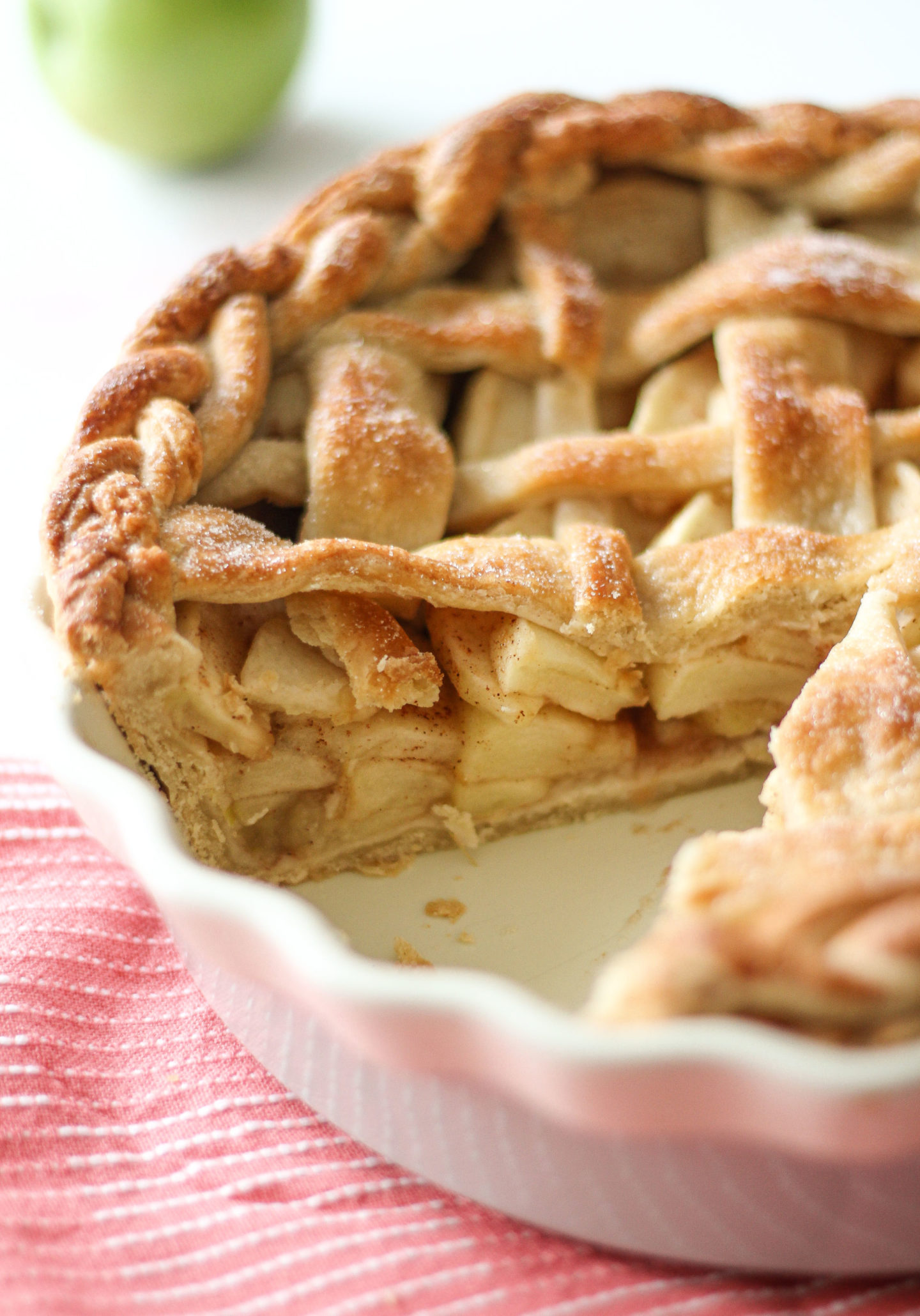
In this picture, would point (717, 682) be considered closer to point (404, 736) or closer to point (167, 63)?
point (404, 736)

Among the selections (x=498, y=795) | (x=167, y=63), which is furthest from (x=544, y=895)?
(x=167, y=63)

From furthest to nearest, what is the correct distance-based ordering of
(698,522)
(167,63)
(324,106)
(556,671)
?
(324,106) < (167,63) < (698,522) < (556,671)

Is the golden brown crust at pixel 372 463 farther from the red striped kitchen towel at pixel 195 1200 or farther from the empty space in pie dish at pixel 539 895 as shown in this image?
the red striped kitchen towel at pixel 195 1200

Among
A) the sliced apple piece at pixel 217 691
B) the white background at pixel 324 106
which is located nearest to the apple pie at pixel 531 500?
the sliced apple piece at pixel 217 691

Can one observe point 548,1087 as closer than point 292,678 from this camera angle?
Yes

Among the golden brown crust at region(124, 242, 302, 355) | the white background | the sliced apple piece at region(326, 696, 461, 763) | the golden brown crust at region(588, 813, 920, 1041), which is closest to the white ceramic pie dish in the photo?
the golden brown crust at region(588, 813, 920, 1041)

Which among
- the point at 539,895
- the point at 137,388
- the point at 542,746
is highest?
the point at 137,388

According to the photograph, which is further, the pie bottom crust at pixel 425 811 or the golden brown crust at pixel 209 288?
the golden brown crust at pixel 209 288

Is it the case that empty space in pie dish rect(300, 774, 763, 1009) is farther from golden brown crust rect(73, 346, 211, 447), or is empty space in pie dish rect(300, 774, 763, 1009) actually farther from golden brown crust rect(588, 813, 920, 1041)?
golden brown crust rect(73, 346, 211, 447)

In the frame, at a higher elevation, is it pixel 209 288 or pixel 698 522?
pixel 209 288
